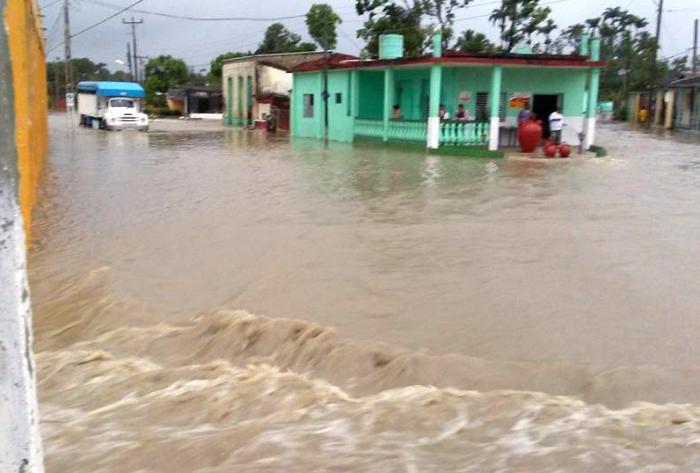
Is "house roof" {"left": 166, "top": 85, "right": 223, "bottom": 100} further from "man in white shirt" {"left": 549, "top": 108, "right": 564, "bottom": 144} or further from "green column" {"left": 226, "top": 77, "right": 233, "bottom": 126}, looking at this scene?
"man in white shirt" {"left": 549, "top": 108, "right": 564, "bottom": 144}

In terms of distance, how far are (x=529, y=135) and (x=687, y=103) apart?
2530 centimetres

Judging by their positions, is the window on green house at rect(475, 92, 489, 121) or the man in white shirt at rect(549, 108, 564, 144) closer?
the man in white shirt at rect(549, 108, 564, 144)

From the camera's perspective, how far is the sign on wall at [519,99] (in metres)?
24.4

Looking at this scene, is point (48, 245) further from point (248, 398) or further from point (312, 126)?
point (312, 126)

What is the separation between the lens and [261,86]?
4416 centimetres

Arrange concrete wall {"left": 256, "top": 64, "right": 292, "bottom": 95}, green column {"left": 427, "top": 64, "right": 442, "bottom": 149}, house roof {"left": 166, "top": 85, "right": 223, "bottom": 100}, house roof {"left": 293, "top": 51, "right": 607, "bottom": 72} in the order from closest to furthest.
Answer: house roof {"left": 293, "top": 51, "right": 607, "bottom": 72}, green column {"left": 427, "top": 64, "right": 442, "bottom": 149}, concrete wall {"left": 256, "top": 64, "right": 292, "bottom": 95}, house roof {"left": 166, "top": 85, "right": 223, "bottom": 100}

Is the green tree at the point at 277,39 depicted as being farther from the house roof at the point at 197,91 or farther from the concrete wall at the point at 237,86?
the concrete wall at the point at 237,86

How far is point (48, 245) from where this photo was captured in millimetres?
9508

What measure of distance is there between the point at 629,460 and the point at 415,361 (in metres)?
1.82

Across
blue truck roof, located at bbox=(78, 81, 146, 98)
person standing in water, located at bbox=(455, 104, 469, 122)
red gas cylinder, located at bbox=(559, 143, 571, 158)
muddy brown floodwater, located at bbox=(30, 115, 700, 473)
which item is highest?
blue truck roof, located at bbox=(78, 81, 146, 98)

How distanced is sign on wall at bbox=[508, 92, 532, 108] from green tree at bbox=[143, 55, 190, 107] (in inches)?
2144

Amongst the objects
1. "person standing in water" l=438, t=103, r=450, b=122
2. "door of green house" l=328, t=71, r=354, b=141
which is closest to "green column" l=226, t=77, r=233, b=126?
"door of green house" l=328, t=71, r=354, b=141

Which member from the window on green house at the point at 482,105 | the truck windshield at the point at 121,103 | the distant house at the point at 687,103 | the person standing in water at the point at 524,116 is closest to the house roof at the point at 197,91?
the truck windshield at the point at 121,103

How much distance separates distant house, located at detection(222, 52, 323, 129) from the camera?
134ft
